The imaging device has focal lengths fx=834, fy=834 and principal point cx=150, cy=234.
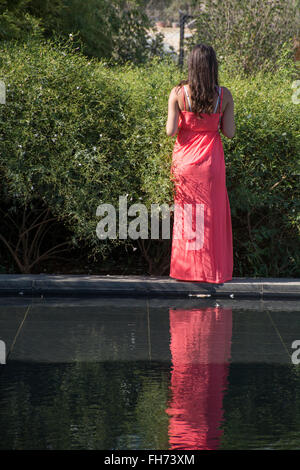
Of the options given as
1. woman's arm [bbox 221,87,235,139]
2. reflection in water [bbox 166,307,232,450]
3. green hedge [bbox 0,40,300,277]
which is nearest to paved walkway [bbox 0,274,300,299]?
green hedge [bbox 0,40,300,277]

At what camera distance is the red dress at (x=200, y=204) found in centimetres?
809

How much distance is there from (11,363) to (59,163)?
319 centimetres

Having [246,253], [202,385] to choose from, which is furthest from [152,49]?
[202,385]

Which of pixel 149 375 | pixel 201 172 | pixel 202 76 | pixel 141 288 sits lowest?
pixel 149 375

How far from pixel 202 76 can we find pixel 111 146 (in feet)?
4.54

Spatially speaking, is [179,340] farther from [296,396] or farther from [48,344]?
[296,396]

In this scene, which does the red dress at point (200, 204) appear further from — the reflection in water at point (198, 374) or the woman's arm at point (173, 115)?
the reflection in water at point (198, 374)

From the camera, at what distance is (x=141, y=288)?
27.3ft

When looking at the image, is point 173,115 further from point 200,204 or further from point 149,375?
point 149,375

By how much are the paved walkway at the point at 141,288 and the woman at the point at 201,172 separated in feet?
0.38

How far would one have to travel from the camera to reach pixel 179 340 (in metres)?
6.45

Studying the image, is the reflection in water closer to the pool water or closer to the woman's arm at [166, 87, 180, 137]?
the pool water

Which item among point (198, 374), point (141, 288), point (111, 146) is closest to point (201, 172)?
point (111, 146)
